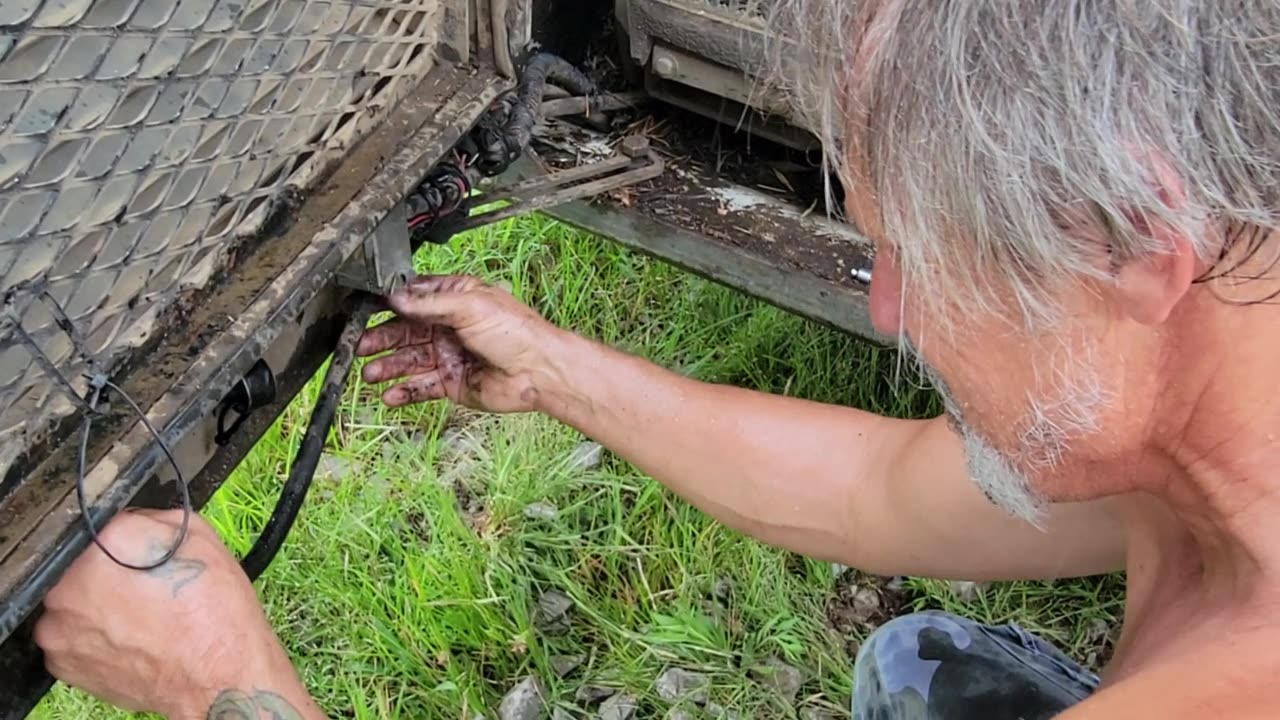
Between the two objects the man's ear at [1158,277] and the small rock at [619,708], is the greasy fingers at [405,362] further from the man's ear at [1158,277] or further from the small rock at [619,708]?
the man's ear at [1158,277]

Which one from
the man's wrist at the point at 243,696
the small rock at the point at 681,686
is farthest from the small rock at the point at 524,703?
the man's wrist at the point at 243,696

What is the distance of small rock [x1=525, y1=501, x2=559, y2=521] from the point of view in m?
2.19

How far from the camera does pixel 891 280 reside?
1007 mm

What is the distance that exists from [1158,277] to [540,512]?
1539mm

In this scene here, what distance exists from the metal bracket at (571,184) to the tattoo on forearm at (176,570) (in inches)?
23.5

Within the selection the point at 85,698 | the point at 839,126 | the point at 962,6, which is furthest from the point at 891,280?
the point at 85,698

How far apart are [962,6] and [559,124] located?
1.29m

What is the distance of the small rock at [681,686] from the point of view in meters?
1.96

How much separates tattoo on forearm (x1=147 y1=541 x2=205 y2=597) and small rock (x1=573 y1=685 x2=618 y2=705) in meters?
1.08

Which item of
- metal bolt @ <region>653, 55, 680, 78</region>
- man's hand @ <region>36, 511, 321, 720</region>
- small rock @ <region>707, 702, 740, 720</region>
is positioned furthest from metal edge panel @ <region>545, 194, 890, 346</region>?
man's hand @ <region>36, 511, 321, 720</region>

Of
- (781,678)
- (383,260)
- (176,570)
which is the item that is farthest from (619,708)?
(176,570)

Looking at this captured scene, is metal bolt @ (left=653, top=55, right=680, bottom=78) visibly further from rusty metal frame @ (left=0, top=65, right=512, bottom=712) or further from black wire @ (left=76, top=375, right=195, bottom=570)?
black wire @ (left=76, top=375, right=195, bottom=570)

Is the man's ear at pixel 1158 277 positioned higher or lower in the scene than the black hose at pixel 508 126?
higher

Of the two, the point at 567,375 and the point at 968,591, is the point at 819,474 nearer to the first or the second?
the point at 567,375
